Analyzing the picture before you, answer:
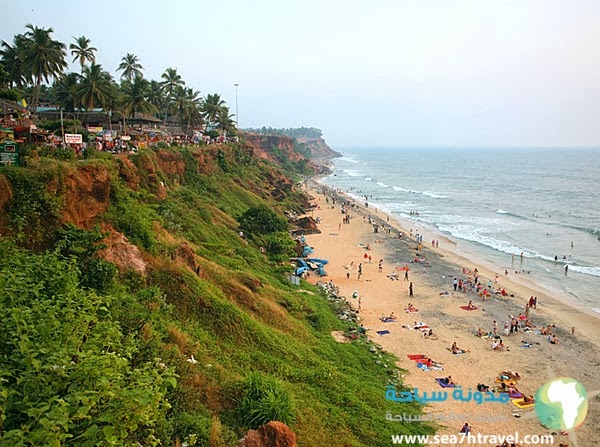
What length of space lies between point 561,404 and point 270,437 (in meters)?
15.6

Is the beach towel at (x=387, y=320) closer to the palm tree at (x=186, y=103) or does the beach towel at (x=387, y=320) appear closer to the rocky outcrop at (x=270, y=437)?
the rocky outcrop at (x=270, y=437)

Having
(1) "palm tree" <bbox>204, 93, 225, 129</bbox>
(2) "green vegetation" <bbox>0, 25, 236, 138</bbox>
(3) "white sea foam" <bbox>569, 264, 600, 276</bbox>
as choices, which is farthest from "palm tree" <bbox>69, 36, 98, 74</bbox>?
(3) "white sea foam" <bbox>569, 264, 600, 276</bbox>

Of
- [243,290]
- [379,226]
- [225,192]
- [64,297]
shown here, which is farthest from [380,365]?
[379,226]

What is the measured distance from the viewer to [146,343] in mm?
11727

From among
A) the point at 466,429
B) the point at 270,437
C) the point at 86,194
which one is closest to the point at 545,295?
the point at 466,429

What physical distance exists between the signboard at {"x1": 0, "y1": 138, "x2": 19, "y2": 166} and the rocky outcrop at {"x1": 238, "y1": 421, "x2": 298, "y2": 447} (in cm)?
1231

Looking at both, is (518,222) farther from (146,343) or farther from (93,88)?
(146,343)

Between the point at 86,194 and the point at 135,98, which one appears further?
the point at 135,98

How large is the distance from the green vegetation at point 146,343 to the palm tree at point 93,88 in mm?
15513

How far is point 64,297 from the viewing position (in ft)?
32.7

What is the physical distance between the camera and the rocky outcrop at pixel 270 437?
10250 millimetres

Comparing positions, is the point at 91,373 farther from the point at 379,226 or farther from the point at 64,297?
the point at 379,226

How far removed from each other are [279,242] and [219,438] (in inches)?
939

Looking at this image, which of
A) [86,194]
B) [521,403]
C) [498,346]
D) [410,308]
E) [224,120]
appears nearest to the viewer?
[86,194]
